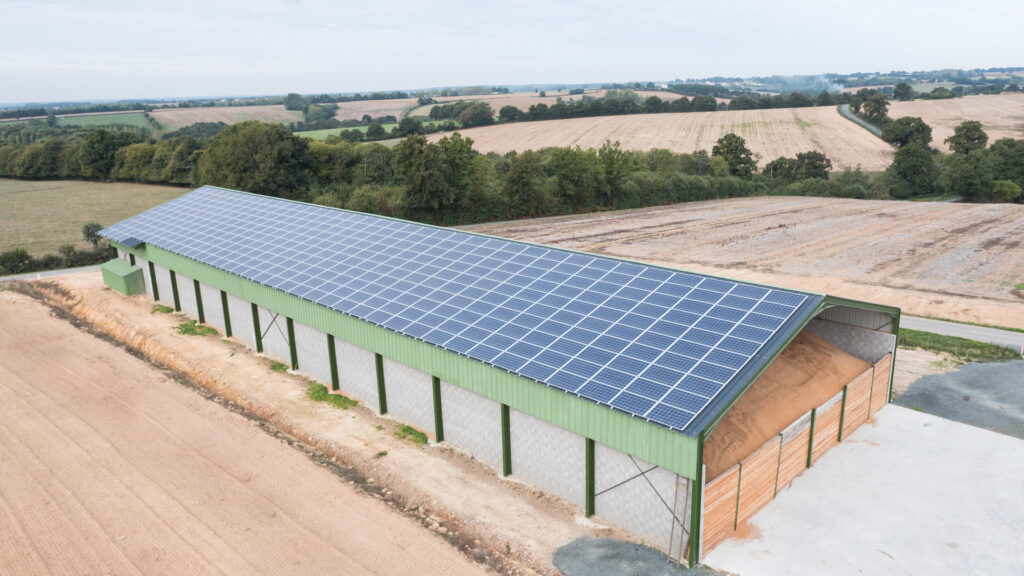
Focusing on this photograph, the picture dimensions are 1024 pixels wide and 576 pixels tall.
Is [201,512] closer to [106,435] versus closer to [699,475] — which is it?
[106,435]

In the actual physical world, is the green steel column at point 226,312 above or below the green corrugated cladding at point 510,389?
below

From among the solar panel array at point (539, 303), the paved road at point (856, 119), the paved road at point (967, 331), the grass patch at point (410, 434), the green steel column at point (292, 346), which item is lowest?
the paved road at point (967, 331)

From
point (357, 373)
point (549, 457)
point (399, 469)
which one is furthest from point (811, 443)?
point (357, 373)

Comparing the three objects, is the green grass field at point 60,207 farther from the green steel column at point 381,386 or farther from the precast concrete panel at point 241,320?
the green steel column at point 381,386

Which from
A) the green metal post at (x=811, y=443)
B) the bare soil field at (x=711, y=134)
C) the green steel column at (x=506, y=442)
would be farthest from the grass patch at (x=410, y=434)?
the bare soil field at (x=711, y=134)

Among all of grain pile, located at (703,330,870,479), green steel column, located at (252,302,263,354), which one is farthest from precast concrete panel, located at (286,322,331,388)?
grain pile, located at (703,330,870,479)

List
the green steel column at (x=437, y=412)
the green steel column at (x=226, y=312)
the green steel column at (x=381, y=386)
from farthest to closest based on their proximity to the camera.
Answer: the green steel column at (x=226, y=312) → the green steel column at (x=381, y=386) → the green steel column at (x=437, y=412)

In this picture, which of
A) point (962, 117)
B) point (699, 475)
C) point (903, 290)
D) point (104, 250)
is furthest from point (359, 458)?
point (962, 117)
